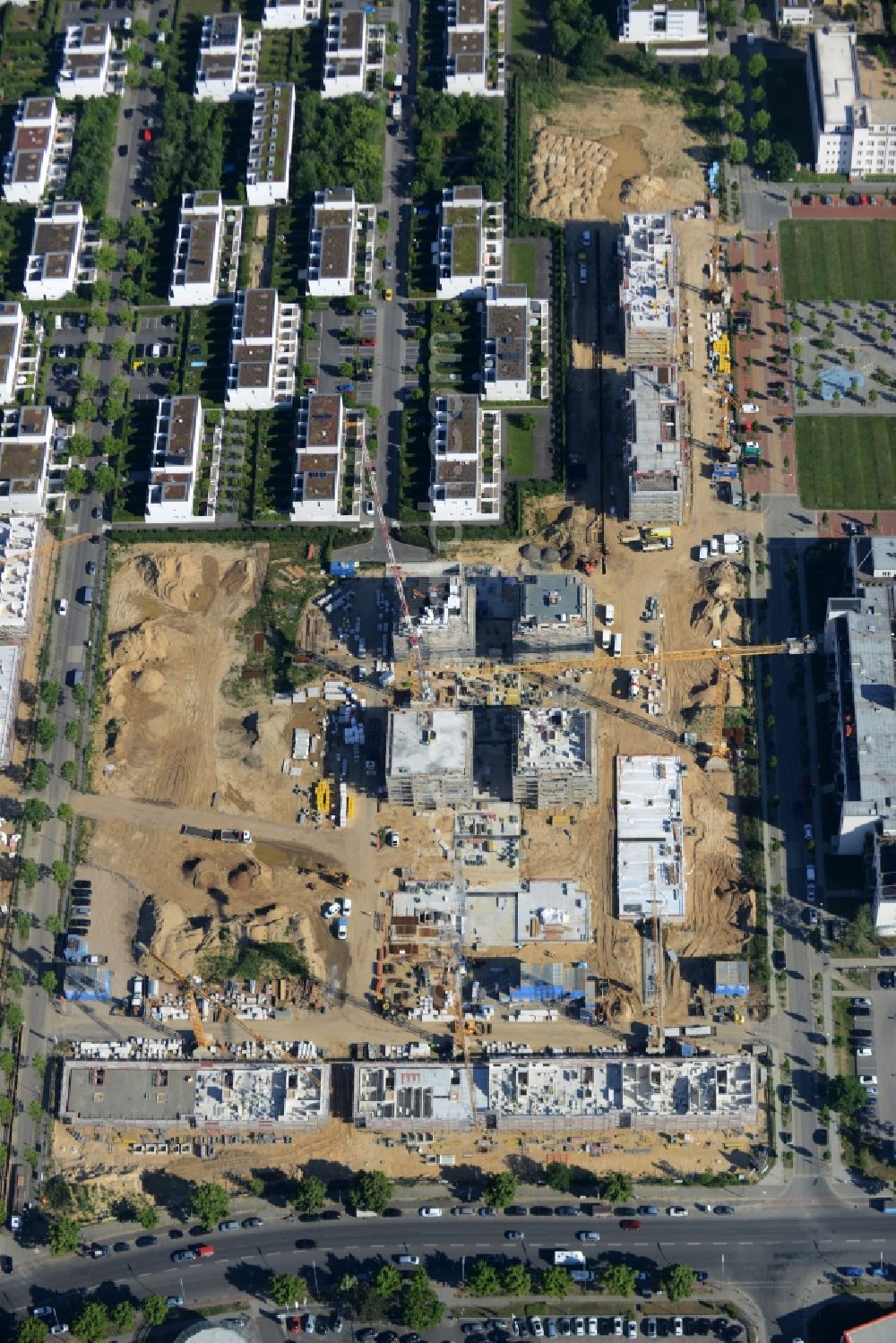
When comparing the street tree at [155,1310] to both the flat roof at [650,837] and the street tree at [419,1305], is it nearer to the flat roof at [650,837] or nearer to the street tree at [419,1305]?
the street tree at [419,1305]

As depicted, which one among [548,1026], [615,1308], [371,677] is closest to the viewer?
[615,1308]

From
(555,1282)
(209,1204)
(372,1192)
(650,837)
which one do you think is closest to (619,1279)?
(555,1282)

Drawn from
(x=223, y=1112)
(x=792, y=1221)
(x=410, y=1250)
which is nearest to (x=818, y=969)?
(x=792, y=1221)

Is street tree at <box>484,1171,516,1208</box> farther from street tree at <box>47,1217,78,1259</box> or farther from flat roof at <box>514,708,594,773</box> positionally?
street tree at <box>47,1217,78,1259</box>

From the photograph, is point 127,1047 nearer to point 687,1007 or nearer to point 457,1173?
point 457,1173

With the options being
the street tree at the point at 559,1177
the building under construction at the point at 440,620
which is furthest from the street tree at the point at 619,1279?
the building under construction at the point at 440,620

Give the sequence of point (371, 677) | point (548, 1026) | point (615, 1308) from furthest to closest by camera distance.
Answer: point (371, 677) < point (548, 1026) < point (615, 1308)
